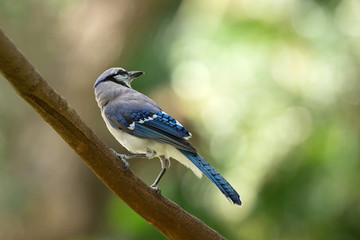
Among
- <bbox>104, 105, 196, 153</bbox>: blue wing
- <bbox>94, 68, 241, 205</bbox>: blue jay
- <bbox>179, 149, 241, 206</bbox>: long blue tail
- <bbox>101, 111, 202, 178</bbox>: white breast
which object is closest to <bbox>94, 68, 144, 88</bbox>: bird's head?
<bbox>94, 68, 241, 205</bbox>: blue jay

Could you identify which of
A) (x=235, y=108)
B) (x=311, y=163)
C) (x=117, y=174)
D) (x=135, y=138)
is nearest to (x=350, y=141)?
(x=311, y=163)

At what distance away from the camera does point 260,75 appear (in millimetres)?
4652

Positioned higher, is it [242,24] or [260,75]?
[242,24]

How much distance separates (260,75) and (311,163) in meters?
0.80

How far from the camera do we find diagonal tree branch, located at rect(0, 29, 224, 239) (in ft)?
6.51

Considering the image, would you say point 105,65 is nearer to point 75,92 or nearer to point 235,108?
point 75,92

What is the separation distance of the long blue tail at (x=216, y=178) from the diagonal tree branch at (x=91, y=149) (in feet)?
0.66

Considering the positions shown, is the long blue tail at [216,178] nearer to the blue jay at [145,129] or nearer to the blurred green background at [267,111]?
the blue jay at [145,129]

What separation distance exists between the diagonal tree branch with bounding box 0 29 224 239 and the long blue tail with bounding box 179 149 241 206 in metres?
0.20

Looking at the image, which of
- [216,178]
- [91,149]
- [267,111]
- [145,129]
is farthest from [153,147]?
[267,111]

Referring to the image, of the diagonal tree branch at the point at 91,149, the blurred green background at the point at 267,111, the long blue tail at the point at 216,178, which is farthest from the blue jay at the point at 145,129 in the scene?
the blurred green background at the point at 267,111

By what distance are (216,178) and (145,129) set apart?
1.45ft

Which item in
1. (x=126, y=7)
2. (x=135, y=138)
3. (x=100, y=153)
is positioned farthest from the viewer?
(x=126, y=7)

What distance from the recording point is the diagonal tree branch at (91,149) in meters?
1.98
